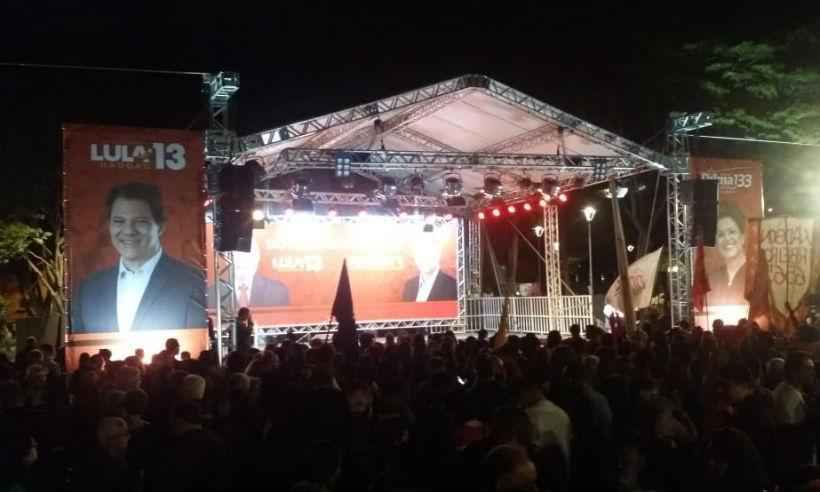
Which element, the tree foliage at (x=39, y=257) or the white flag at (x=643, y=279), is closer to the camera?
the white flag at (x=643, y=279)

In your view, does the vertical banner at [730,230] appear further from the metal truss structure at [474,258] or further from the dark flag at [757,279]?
the metal truss structure at [474,258]

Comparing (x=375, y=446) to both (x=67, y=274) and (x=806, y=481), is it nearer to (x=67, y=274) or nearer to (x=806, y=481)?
(x=806, y=481)

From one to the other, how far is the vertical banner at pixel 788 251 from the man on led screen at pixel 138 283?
8.46 meters

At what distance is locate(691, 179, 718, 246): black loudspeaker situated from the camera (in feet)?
46.2

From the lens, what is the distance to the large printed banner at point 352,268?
66.6ft

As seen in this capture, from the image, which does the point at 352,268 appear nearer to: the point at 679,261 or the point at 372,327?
the point at 372,327

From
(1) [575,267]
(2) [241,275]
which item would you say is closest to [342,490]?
(2) [241,275]

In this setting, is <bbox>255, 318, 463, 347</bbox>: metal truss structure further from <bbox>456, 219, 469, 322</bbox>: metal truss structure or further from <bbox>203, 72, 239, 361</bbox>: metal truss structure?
<bbox>203, 72, 239, 361</bbox>: metal truss structure

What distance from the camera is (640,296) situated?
1487 centimetres

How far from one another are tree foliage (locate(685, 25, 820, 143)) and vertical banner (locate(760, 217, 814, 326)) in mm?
9478

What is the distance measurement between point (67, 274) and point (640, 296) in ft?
32.0

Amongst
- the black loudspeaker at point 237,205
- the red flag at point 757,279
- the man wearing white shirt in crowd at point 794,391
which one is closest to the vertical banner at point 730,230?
the red flag at point 757,279

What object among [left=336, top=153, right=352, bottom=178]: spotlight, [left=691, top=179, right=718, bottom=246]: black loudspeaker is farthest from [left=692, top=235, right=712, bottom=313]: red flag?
[left=336, top=153, right=352, bottom=178]: spotlight

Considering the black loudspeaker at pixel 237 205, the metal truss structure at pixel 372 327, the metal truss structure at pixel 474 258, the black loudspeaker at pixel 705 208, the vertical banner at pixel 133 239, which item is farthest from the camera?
the metal truss structure at pixel 474 258
